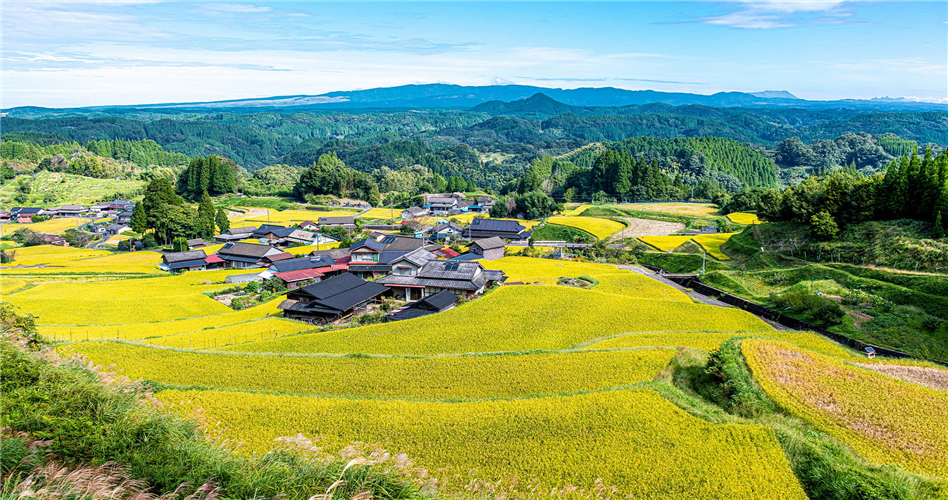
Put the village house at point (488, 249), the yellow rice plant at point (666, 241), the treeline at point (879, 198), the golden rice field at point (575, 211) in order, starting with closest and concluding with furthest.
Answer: the treeline at point (879, 198)
the village house at point (488, 249)
the yellow rice plant at point (666, 241)
the golden rice field at point (575, 211)

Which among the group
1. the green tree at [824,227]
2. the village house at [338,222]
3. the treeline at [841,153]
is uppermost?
the treeline at [841,153]

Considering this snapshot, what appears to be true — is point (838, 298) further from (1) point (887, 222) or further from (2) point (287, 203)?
(2) point (287, 203)

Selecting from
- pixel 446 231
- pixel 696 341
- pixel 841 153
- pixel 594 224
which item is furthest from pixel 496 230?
pixel 841 153

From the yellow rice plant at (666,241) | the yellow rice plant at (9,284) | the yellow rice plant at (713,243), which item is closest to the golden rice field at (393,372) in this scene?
the yellow rice plant at (9,284)

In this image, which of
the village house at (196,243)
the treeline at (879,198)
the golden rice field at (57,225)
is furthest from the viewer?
the golden rice field at (57,225)

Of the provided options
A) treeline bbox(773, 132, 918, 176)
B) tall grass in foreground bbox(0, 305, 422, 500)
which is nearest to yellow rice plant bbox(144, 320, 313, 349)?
tall grass in foreground bbox(0, 305, 422, 500)

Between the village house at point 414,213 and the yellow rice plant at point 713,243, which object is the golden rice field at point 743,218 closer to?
the yellow rice plant at point 713,243

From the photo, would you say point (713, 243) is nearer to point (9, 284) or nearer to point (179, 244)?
point (9, 284)

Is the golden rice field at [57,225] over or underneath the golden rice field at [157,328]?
underneath
